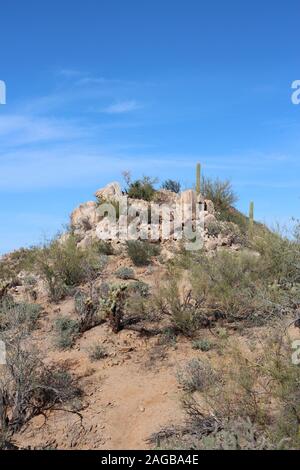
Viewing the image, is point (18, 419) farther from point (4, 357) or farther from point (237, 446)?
point (237, 446)

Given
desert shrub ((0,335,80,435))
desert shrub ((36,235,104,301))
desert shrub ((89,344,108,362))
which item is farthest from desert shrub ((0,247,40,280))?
desert shrub ((0,335,80,435))

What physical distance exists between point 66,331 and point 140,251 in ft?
16.2

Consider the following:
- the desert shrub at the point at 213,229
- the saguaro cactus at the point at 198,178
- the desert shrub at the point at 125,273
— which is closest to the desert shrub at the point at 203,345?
the desert shrub at the point at 125,273

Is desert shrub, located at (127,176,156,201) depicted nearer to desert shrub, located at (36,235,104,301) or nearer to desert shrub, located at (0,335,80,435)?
desert shrub, located at (36,235,104,301)

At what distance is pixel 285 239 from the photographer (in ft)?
29.8

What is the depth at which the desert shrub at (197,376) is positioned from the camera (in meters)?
6.57

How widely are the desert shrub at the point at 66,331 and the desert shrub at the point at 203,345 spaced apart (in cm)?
230

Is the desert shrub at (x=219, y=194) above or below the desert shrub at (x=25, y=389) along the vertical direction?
above

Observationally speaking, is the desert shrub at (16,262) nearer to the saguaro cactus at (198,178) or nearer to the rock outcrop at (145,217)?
the rock outcrop at (145,217)

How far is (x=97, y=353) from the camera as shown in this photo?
8344mm

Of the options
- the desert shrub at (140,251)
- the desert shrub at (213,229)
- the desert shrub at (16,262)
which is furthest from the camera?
the desert shrub at (16,262)

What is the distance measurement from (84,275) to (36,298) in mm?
1306

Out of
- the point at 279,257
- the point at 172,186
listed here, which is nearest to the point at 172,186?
the point at 172,186
